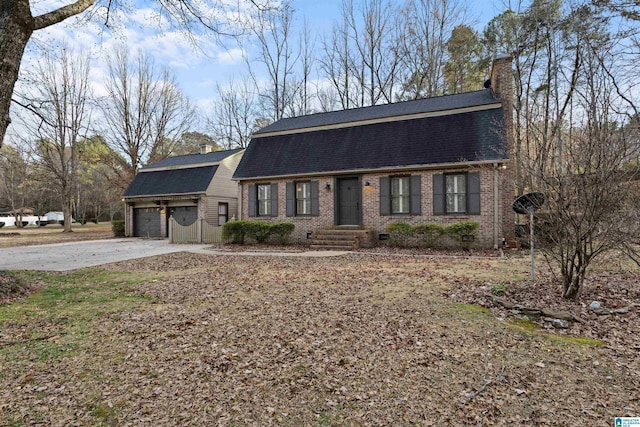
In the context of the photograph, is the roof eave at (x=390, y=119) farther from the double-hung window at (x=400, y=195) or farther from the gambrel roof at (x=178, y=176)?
the gambrel roof at (x=178, y=176)

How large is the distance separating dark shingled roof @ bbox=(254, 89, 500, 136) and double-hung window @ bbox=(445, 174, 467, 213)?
2.83m

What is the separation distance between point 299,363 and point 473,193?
10.6 metres

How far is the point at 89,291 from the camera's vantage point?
21.4 feet

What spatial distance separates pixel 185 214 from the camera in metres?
20.2

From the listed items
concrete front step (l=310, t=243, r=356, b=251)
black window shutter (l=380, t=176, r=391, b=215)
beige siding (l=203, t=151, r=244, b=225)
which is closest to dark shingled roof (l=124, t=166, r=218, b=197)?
beige siding (l=203, t=151, r=244, b=225)

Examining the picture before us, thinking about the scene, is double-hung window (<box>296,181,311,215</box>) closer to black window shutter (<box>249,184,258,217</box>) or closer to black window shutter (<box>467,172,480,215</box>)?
black window shutter (<box>249,184,258,217</box>)

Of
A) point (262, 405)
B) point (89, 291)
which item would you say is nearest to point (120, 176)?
point (89, 291)

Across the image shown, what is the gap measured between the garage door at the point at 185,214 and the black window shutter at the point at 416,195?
12.5 metres

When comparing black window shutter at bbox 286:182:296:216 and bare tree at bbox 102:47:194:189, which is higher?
bare tree at bbox 102:47:194:189

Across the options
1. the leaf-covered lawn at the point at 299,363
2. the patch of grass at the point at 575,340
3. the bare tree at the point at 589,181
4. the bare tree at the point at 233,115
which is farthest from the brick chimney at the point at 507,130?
the bare tree at the point at 233,115

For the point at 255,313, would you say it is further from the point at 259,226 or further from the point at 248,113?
the point at 248,113

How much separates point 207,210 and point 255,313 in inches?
600

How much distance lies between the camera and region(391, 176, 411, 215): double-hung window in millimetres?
13344

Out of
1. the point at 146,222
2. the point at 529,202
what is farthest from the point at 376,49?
the point at 529,202
